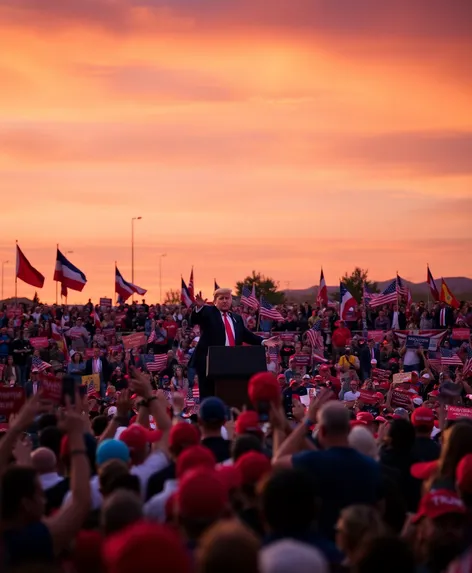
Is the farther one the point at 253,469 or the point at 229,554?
the point at 253,469

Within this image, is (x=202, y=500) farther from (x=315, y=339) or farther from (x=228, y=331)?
(x=315, y=339)

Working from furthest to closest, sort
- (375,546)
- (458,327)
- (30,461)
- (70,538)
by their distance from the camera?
(458,327) → (30,461) → (70,538) → (375,546)

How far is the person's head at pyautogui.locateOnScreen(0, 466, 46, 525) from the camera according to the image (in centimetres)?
635

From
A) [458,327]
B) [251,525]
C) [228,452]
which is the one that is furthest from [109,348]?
[251,525]

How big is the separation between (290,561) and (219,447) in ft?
15.6

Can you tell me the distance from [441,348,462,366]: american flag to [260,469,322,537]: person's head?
27.9m

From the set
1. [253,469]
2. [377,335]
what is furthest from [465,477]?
[377,335]

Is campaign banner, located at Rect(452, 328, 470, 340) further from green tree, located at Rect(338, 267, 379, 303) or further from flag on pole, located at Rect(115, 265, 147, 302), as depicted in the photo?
green tree, located at Rect(338, 267, 379, 303)

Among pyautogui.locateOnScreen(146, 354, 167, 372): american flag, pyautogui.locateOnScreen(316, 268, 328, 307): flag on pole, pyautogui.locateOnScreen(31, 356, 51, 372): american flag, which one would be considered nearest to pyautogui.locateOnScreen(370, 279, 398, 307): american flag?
pyautogui.locateOnScreen(316, 268, 328, 307): flag on pole

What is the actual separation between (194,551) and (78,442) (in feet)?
6.16

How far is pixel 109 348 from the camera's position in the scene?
1537 inches

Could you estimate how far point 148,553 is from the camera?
440cm

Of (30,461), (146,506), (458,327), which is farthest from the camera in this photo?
(458,327)

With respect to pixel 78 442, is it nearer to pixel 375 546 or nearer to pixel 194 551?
pixel 194 551
